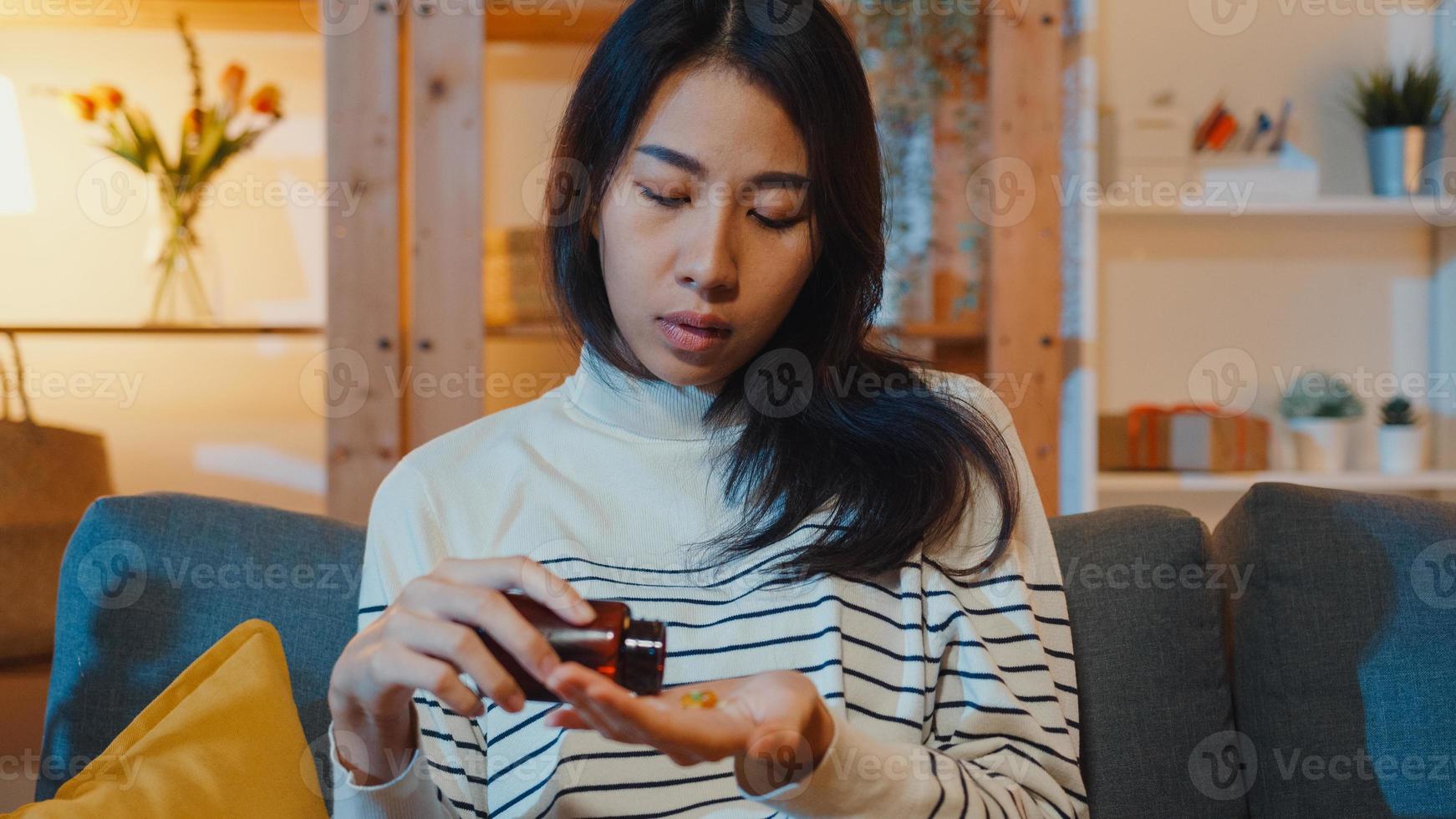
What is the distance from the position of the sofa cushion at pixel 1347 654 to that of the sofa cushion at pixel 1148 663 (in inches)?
1.6

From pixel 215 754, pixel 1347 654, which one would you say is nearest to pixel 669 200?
pixel 215 754

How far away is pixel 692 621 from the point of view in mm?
1027

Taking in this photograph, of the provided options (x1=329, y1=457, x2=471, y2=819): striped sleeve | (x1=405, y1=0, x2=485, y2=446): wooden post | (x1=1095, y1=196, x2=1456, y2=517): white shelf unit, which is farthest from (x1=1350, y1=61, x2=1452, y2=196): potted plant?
(x1=329, y1=457, x2=471, y2=819): striped sleeve

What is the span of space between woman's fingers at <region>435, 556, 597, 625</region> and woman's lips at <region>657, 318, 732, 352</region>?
37cm

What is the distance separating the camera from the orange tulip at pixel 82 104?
2402 mm

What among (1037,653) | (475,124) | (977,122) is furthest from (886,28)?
(1037,653)

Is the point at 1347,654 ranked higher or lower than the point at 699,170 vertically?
lower

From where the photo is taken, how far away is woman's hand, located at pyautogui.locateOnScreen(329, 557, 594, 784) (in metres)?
0.70

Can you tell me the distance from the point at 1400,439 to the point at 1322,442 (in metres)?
0.17

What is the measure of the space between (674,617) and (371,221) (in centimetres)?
149

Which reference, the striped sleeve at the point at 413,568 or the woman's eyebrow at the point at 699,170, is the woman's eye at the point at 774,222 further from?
the striped sleeve at the point at 413,568

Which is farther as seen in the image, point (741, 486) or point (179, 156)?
point (179, 156)

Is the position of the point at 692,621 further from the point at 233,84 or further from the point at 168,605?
the point at 233,84

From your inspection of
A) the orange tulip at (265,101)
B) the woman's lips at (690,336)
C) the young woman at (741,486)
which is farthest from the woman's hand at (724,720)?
the orange tulip at (265,101)
